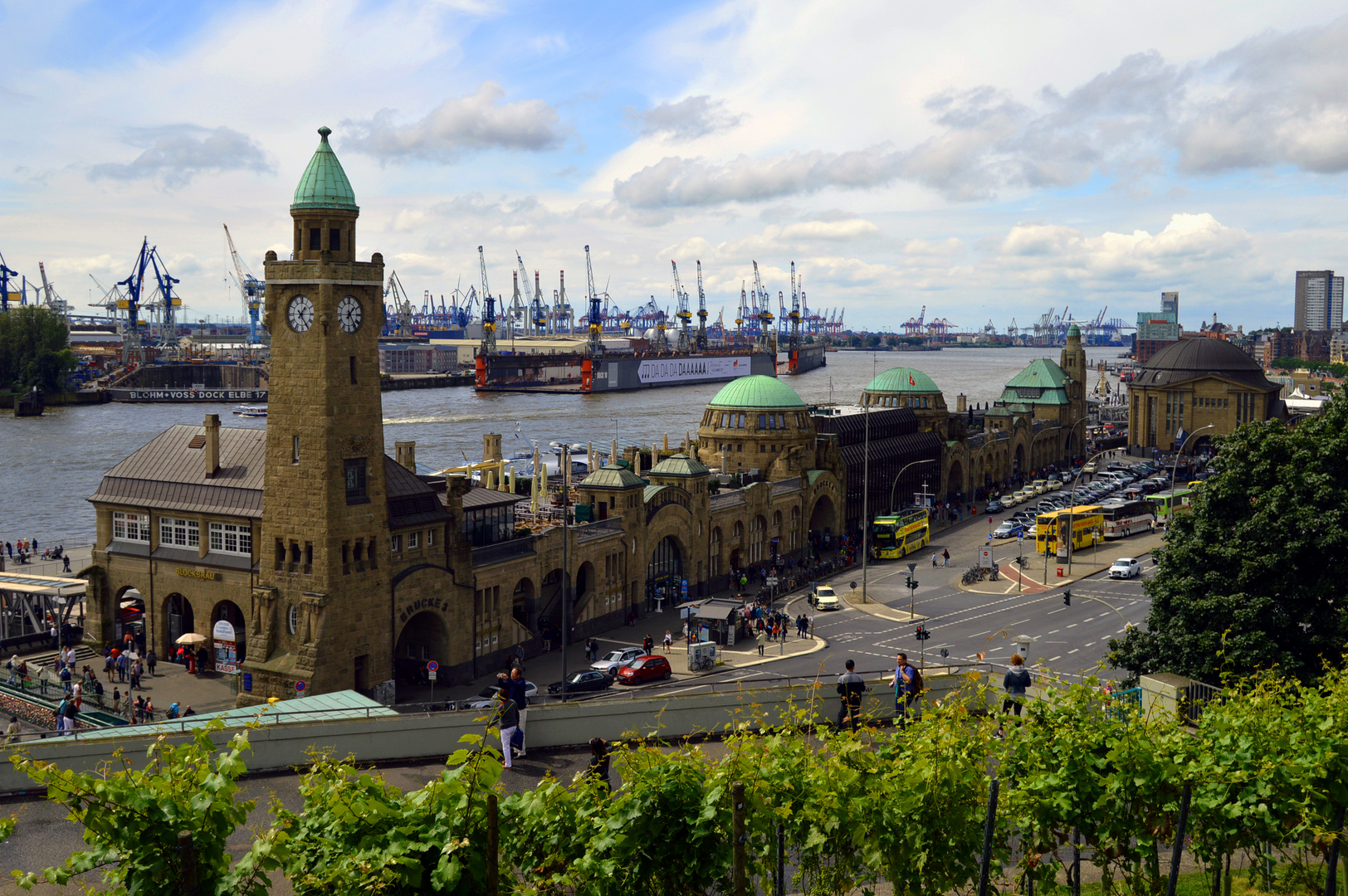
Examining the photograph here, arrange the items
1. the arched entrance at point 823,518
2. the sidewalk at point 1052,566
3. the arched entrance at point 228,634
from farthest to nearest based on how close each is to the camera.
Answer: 1. the arched entrance at point 823,518
2. the sidewalk at point 1052,566
3. the arched entrance at point 228,634

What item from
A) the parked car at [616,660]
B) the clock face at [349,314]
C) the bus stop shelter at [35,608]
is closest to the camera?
the clock face at [349,314]

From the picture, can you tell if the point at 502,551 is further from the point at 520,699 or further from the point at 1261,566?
the point at 1261,566

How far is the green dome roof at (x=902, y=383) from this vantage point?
12481 cm

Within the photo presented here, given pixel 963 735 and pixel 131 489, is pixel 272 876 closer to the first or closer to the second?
pixel 963 735

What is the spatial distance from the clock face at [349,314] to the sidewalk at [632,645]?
54.9ft

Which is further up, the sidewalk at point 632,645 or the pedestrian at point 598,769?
the pedestrian at point 598,769

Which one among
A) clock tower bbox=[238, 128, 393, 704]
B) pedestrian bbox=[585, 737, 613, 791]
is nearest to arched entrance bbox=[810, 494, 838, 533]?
clock tower bbox=[238, 128, 393, 704]

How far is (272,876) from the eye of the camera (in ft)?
70.5

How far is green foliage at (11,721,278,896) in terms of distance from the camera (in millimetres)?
13797

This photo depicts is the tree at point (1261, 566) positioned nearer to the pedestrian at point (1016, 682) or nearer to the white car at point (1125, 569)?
A: the pedestrian at point (1016, 682)

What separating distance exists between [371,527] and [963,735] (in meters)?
39.6

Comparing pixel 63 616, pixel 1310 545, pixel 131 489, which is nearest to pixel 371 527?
pixel 131 489

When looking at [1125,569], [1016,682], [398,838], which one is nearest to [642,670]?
Answer: [1016,682]

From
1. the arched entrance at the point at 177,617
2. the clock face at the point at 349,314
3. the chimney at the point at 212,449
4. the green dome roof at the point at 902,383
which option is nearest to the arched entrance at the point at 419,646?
the arched entrance at the point at 177,617
